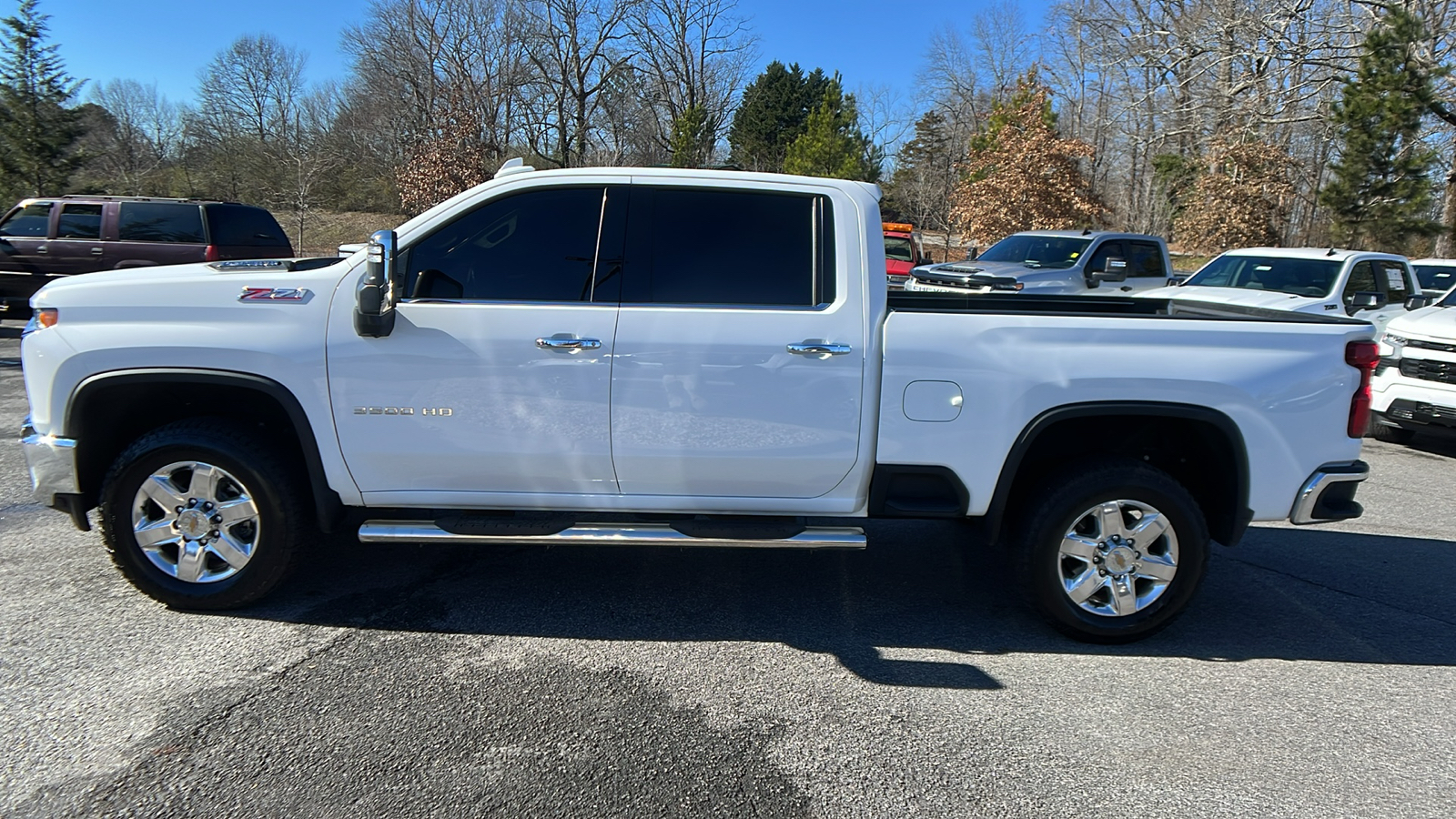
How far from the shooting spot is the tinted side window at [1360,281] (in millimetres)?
9734

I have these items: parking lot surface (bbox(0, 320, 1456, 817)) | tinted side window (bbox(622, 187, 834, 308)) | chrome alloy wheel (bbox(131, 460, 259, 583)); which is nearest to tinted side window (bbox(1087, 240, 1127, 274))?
parking lot surface (bbox(0, 320, 1456, 817))

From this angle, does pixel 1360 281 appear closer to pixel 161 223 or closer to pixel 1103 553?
pixel 1103 553

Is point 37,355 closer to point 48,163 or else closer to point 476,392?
point 476,392

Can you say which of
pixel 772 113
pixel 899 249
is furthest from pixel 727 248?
pixel 772 113

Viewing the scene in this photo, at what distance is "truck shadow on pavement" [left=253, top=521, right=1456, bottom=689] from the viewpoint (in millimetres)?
3961

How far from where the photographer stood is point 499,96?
38781 mm

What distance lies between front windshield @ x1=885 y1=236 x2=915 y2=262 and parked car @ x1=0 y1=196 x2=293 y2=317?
41.1 feet

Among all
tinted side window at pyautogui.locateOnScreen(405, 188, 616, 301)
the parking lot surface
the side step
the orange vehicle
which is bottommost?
the parking lot surface

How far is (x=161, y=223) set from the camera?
508 inches

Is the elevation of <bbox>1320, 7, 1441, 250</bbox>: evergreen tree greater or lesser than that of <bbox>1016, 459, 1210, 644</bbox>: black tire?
greater

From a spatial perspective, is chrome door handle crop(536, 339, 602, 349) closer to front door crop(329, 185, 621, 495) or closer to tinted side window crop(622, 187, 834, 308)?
front door crop(329, 185, 621, 495)

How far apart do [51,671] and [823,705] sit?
3012mm

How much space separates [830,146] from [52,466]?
3092cm

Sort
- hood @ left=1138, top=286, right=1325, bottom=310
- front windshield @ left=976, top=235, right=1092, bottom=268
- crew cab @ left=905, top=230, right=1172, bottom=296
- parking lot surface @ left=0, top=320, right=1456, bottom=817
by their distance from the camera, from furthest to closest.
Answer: front windshield @ left=976, top=235, right=1092, bottom=268, crew cab @ left=905, top=230, right=1172, bottom=296, hood @ left=1138, top=286, right=1325, bottom=310, parking lot surface @ left=0, top=320, right=1456, bottom=817
